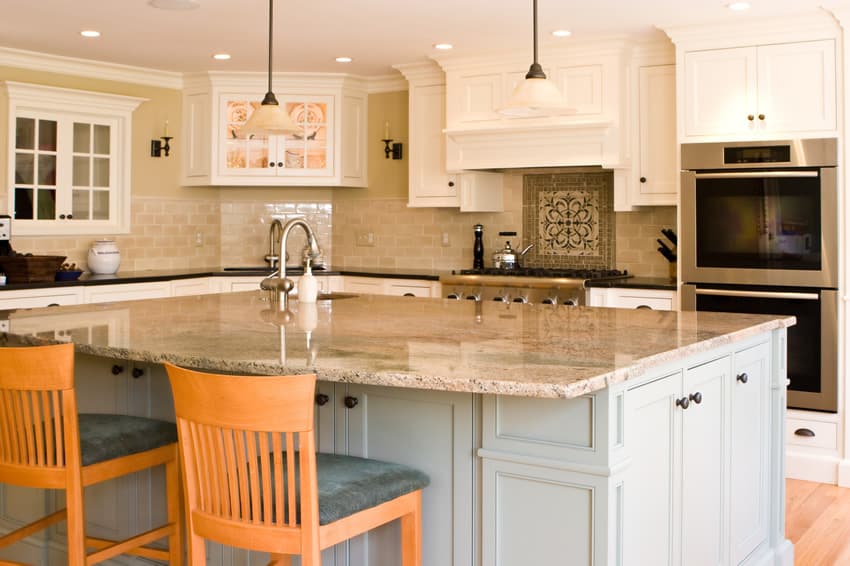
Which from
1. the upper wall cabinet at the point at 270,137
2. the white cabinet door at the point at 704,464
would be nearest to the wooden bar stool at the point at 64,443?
the white cabinet door at the point at 704,464

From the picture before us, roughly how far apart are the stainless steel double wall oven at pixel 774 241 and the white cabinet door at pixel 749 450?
5.60ft

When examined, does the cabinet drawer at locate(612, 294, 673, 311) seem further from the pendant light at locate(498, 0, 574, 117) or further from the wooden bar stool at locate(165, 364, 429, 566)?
the wooden bar stool at locate(165, 364, 429, 566)

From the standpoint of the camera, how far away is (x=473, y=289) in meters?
6.14

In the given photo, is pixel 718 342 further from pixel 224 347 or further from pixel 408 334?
pixel 224 347

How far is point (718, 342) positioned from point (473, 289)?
3384mm

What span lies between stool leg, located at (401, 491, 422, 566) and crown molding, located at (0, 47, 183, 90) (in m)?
4.95

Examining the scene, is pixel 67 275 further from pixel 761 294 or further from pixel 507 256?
Answer: pixel 761 294

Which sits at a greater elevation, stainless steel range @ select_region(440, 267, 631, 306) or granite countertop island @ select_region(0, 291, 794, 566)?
stainless steel range @ select_region(440, 267, 631, 306)

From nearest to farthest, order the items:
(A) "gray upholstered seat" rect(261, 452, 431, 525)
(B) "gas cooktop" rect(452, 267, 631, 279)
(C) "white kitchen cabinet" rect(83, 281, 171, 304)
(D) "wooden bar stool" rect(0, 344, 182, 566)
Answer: (A) "gray upholstered seat" rect(261, 452, 431, 525), (D) "wooden bar stool" rect(0, 344, 182, 566), (B) "gas cooktop" rect(452, 267, 631, 279), (C) "white kitchen cabinet" rect(83, 281, 171, 304)

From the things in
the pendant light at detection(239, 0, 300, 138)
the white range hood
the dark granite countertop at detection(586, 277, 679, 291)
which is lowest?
the dark granite countertop at detection(586, 277, 679, 291)

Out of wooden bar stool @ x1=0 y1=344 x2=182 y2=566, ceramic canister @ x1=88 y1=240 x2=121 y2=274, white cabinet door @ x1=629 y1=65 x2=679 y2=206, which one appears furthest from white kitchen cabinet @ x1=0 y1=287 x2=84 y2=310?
white cabinet door @ x1=629 y1=65 x2=679 y2=206

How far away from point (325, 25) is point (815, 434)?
11.5ft

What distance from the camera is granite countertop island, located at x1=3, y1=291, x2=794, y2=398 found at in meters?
2.24

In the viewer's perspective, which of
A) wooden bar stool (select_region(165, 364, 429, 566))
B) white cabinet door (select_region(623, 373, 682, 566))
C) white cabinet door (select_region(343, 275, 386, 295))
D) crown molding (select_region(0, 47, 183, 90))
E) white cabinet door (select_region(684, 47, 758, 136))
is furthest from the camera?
white cabinet door (select_region(343, 275, 386, 295))
